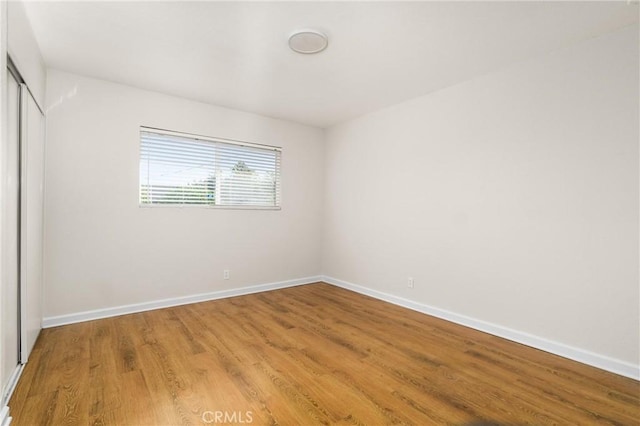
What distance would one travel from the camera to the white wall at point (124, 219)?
3.05 meters

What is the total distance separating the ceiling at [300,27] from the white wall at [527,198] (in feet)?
1.03

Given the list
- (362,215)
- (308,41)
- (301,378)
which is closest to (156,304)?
(301,378)

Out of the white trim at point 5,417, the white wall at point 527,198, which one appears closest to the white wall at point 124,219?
the white trim at point 5,417

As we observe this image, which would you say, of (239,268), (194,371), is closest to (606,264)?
(194,371)

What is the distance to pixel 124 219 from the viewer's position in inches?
134

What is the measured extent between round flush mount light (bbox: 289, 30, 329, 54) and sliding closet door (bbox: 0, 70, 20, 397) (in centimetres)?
190

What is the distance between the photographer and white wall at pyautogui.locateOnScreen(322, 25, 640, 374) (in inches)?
90.2

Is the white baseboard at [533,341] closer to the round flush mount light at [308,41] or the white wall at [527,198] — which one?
the white wall at [527,198]

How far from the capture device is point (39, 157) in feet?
9.09

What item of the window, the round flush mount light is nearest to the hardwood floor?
the window

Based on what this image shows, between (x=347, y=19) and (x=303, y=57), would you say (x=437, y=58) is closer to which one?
(x=347, y=19)

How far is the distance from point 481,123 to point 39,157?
420 cm

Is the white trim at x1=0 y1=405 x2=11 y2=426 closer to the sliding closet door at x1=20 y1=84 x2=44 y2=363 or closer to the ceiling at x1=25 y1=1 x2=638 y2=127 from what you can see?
the sliding closet door at x1=20 y1=84 x2=44 y2=363

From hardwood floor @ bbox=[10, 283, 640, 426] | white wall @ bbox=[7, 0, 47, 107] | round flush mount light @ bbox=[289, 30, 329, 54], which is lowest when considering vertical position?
hardwood floor @ bbox=[10, 283, 640, 426]
